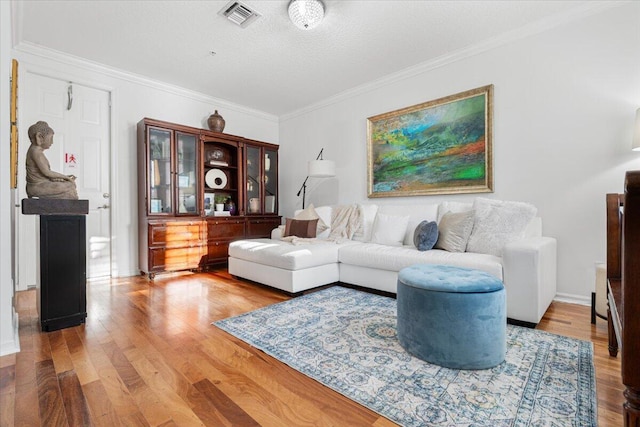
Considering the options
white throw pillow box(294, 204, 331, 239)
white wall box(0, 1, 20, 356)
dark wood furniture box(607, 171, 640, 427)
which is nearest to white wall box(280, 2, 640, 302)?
white throw pillow box(294, 204, 331, 239)

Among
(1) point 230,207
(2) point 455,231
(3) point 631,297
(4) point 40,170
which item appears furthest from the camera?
(1) point 230,207

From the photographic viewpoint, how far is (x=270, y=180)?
512 centimetres

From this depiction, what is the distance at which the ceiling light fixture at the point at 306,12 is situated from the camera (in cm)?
245

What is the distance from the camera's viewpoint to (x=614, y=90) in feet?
8.13

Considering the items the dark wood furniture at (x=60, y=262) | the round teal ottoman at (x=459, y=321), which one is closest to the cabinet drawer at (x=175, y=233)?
the dark wood furniture at (x=60, y=262)

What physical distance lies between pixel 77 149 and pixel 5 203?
2159 mm

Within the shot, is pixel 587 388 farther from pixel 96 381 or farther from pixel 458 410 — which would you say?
pixel 96 381

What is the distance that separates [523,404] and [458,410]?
0.29 metres

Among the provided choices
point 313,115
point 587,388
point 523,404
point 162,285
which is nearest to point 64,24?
point 162,285

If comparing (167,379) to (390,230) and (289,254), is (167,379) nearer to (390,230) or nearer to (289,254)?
(289,254)

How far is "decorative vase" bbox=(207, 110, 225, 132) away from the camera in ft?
14.6

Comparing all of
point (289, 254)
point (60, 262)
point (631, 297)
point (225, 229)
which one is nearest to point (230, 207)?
point (225, 229)

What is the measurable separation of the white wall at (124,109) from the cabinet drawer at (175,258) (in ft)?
1.57

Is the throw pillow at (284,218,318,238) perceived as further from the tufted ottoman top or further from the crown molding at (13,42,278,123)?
the crown molding at (13,42,278,123)
